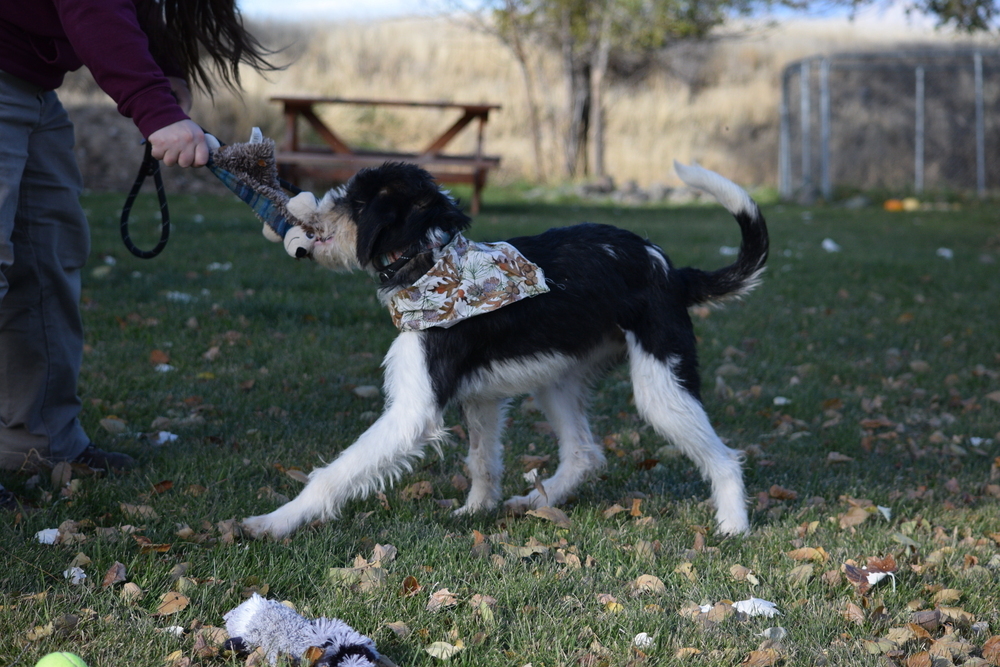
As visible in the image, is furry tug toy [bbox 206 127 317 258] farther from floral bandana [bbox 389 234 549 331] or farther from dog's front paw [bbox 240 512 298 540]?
dog's front paw [bbox 240 512 298 540]

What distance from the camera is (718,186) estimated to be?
11.7ft

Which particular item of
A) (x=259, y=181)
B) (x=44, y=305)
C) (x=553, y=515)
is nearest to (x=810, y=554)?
(x=553, y=515)

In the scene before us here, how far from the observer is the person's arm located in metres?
2.68

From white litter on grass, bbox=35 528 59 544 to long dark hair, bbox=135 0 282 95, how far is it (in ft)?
5.98

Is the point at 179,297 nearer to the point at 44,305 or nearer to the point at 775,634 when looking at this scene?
the point at 44,305

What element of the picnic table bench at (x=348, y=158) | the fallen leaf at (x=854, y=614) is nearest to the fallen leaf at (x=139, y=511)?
the fallen leaf at (x=854, y=614)

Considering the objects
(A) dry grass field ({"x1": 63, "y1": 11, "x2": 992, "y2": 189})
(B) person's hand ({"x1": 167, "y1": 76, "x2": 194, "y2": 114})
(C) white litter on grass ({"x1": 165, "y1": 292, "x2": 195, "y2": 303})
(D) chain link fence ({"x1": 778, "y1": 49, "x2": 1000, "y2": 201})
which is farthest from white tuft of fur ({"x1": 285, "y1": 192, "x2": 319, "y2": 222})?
(D) chain link fence ({"x1": 778, "y1": 49, "x2": 1000, "y2": 201})

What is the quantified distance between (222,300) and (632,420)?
11.3 feet

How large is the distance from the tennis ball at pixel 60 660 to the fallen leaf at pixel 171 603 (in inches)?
15.9

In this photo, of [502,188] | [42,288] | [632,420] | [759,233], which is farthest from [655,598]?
[502,188]

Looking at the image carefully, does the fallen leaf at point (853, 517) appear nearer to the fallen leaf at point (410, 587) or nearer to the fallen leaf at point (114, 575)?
the fallen leaf at point (410, 587)

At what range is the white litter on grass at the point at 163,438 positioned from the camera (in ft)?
13.3

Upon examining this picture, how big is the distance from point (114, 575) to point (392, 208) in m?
1.45

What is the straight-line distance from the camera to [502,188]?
1927 cm
